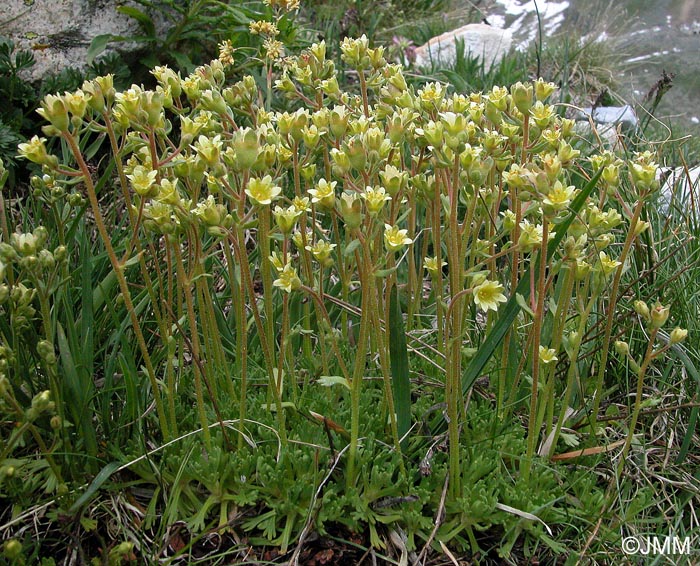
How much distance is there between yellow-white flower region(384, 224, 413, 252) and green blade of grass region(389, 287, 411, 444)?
231 millimetres

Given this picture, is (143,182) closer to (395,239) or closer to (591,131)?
(395,239)

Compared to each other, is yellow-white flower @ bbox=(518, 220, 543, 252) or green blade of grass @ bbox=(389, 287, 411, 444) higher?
yellow-white flower @ bbox=(518, 220, 543, 252)

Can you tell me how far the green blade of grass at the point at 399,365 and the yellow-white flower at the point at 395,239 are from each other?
9.1 inches

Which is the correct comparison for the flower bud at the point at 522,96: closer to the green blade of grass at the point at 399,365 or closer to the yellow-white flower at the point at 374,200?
the yellow-white flower at the point at 374,200

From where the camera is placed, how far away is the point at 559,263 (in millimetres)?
1700

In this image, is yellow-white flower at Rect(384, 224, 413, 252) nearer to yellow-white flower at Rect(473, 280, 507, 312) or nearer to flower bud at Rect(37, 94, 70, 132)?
yellow-white flower at Rect(473, 280, 507, 312)

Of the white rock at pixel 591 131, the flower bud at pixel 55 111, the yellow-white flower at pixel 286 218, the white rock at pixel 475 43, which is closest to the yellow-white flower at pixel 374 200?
the yellow-white flower at pixel 286 218

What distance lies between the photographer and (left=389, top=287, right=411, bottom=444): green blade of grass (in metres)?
1.75

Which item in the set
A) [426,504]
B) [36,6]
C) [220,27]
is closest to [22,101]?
[36,6]

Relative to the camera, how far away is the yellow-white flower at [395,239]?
1.49 metres

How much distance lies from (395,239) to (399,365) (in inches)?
16.1

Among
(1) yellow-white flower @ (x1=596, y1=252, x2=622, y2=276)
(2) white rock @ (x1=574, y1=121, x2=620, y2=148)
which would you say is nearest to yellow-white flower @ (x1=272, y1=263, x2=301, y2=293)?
(1) yellow-white flower @ (x1=596, y1=252, x2=622, y2=276)

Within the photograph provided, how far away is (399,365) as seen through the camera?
1.79 meters

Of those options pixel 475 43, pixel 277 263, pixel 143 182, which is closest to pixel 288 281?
pixel 277 263
